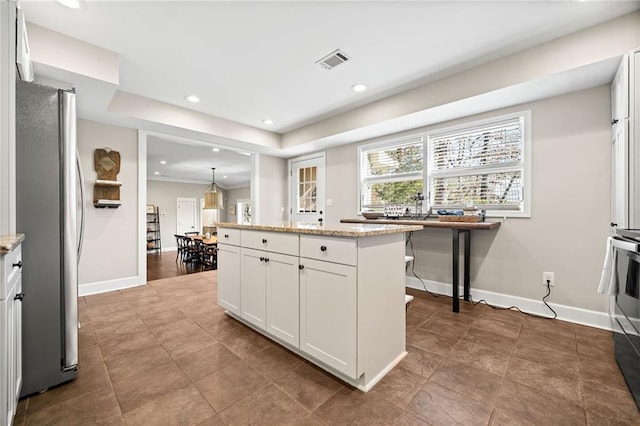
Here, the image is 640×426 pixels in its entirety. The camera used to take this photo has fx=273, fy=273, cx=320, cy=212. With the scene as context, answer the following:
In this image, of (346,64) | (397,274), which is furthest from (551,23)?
(397,274)

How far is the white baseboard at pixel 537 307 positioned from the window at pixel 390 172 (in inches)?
50.0

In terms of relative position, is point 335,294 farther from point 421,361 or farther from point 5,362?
point 5,362

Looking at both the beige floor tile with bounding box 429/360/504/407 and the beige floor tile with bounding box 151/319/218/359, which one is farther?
the beige floor tile with bounding box 151/319/218/359

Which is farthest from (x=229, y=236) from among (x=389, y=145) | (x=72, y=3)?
(x=389, y=145)

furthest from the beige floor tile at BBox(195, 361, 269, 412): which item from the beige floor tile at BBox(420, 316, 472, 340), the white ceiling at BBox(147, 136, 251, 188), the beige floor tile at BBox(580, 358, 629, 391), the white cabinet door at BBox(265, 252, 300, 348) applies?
the white ceiling at BBox(147, 136, 251, 188)

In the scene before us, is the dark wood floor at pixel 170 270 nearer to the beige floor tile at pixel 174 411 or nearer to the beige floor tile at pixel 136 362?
the beige floor tile at pixel 136 362

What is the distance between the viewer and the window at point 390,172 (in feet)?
12.7

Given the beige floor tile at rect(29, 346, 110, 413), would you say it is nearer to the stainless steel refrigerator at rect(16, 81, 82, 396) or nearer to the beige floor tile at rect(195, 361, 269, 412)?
the stainless steel refrigerator at rect(16, 81, 82, 396)

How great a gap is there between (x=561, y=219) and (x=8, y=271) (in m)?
4.04

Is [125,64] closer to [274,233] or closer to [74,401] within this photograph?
[274,233]

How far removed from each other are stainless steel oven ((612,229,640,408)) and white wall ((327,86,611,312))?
0.96 metres

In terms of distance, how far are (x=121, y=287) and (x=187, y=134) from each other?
2363 mm

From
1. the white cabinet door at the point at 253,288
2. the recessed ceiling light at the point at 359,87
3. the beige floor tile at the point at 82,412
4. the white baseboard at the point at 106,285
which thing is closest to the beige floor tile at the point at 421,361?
the white cabinet door at the point at 253,288

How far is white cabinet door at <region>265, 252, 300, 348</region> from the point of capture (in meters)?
1.92
